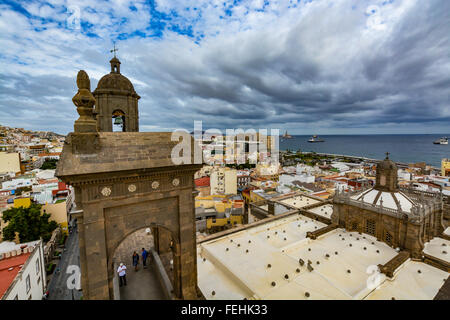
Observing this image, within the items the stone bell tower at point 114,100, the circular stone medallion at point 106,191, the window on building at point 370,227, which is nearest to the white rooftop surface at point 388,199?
the window on building at point 370,227

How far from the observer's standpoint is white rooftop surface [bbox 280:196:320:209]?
2686cm

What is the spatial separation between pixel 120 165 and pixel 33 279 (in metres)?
22.5

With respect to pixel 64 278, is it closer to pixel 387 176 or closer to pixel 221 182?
pixel 387 176

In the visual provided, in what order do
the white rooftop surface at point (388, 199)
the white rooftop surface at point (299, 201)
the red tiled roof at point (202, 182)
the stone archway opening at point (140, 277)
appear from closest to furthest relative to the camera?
the stone archway opening at point (140, 277)
the white rooftop surface at point (388, 199)
the white rooftop surface at point (299, 201)
the red tiled roof at point (202, 182)

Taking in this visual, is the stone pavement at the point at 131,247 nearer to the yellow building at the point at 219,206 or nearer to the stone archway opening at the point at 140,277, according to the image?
the stone archway opening at the point at 140,277

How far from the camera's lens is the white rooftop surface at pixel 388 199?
17.0 metres

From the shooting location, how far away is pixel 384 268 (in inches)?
527

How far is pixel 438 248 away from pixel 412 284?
6207 millimetres

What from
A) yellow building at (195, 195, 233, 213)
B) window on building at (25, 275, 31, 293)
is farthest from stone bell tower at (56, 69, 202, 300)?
yellow building at (195, 195, 233, 213)

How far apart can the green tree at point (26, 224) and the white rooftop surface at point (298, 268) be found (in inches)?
1190

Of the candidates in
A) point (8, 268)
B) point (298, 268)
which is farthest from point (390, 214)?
point (8, 268)

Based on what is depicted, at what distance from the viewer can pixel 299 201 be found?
28.0 metres

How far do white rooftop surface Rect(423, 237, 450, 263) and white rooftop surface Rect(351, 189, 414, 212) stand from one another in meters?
3.14
